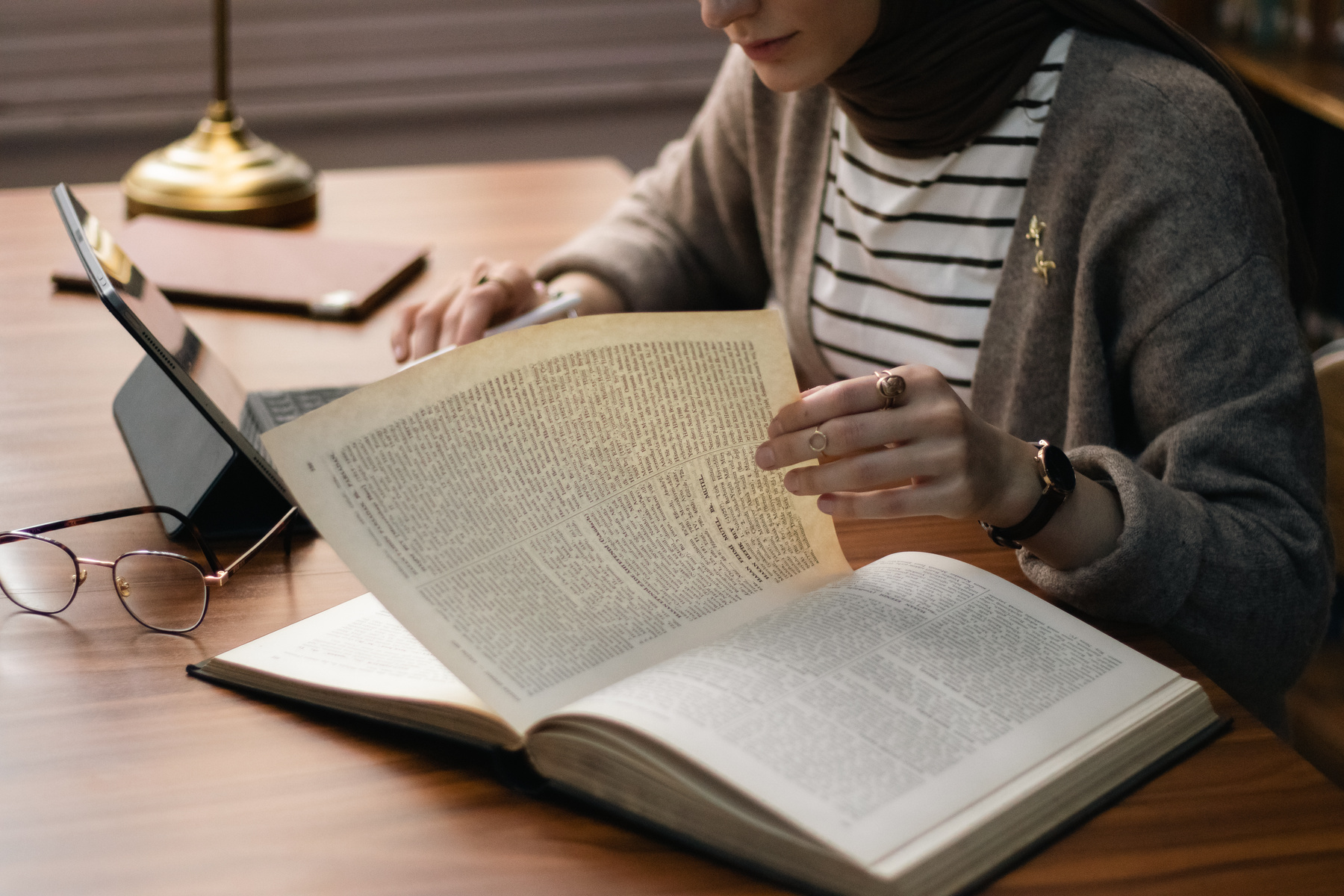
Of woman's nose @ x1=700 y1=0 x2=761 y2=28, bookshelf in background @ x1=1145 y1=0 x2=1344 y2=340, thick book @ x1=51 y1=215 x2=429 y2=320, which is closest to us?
woman's nose @ x1=700 y1=0 x2=761 y2=28

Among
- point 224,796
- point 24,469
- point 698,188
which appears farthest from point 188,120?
point 224,796

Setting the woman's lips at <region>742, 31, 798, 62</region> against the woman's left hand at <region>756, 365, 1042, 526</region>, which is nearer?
the woman's left hand at <region>756, 365, 1042, 526</region>

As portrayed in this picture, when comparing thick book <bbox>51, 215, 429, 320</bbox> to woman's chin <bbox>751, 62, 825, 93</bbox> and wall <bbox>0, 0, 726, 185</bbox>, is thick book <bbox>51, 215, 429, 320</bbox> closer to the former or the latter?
woman's chin <bbox>751, 62, 825, 93</bbox>

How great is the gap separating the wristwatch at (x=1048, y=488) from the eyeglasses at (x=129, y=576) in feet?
1.48

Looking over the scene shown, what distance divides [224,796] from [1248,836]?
1.44ft

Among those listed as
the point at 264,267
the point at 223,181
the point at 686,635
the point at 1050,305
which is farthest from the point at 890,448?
the point at 223,181

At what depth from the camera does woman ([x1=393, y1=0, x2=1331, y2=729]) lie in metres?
0.69

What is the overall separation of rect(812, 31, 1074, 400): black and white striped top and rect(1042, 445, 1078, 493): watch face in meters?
0.30

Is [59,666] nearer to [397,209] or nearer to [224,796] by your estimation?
[224,796]

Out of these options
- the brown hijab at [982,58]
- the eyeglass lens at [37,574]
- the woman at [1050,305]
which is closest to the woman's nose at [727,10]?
the woman at [1050,305]

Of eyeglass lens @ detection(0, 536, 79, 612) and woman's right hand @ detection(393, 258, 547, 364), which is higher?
woman's right hand @ detection(393, 258, 547, 364)

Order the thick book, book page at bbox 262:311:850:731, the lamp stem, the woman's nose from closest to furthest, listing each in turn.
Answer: book page at bbox 262:311:850:731 < the woman's nose < the thick book < the lamp stem

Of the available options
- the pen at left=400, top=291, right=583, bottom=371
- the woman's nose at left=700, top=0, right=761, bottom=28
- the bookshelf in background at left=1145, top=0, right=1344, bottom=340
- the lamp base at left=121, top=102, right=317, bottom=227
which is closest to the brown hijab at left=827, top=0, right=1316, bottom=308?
the woman's nose at left=700, top=0, right=761, bottom=28

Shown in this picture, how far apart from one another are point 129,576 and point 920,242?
662 mm
